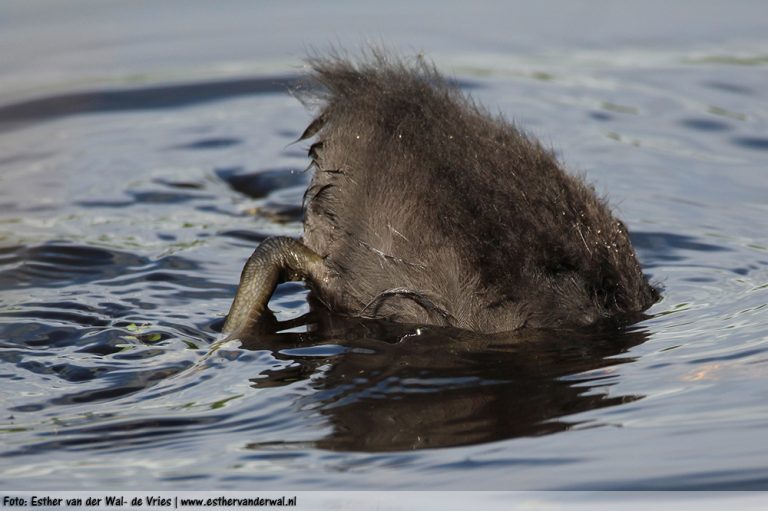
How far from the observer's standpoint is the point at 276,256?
581 cm

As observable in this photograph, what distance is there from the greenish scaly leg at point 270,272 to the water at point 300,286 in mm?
157

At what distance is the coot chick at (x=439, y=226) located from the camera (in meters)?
5.25

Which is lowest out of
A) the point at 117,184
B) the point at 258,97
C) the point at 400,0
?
the point at 117,184

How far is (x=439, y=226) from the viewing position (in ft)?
17.4

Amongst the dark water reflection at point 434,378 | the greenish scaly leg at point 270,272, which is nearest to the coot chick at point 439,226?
the greenish scaly leg at point 270,272

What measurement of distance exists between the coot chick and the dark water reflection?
0.13 metres

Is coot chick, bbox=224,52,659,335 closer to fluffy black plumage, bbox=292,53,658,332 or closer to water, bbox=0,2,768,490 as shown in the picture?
fluffy black plumage, bbox=292,53,658,332

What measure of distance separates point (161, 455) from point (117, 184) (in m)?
4.03

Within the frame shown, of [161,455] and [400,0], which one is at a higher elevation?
[400,0]

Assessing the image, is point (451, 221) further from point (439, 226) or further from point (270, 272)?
point (270, 272)

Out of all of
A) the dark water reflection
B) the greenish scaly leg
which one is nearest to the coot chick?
the greenish scaly leg

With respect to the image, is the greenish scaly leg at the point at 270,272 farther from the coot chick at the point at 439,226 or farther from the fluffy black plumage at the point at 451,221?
the fluffy black plumage at the point at 451,221

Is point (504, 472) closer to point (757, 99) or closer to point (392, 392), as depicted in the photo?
point (392, 392)

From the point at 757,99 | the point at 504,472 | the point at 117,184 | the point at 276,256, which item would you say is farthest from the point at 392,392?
the point at 757,99
